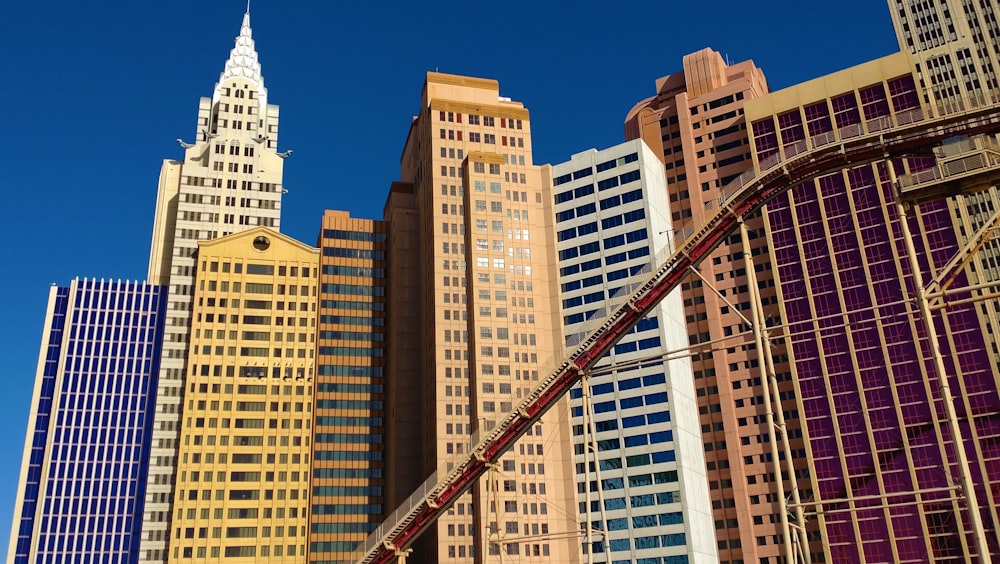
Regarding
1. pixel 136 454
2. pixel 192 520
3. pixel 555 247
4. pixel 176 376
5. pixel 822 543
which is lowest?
pixel 822 543

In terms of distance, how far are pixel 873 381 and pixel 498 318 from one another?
41.4 meters

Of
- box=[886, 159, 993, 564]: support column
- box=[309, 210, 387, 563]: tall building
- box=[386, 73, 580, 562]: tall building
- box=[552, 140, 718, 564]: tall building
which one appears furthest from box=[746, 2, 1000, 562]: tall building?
box=[309, 210, 387, 563]: tall building

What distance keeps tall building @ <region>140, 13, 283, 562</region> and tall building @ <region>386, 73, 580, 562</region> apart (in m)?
20.3

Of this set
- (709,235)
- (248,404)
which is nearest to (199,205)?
(248,404)

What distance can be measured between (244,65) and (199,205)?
30115 mm

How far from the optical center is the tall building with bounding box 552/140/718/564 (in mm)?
94438

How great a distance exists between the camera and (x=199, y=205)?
4646 inches

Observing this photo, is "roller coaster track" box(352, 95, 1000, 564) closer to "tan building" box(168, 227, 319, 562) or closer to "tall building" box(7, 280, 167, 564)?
"tan building" box(168, 227, 319, 562)

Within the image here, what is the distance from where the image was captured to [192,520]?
3866 inches

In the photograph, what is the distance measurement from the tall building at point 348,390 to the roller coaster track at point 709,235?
182ft

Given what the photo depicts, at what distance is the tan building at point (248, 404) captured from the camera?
99.4m

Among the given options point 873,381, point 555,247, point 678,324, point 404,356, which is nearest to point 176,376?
point 404,356

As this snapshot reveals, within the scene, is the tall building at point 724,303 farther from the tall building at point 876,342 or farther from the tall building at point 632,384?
the tall building at point 876,342

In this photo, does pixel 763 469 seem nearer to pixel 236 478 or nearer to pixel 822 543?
pixel 822 543
